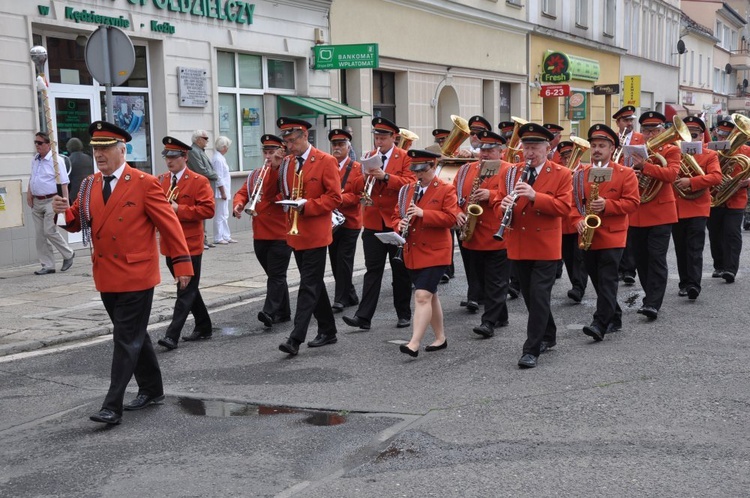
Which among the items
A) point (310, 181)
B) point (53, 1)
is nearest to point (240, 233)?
point (53, 1)

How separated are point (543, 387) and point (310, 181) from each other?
2753 mm

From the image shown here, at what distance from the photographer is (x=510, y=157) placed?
1142cm

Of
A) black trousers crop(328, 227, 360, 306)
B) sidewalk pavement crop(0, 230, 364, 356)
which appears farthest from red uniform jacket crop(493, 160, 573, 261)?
sidewalk pavement crop(0, 230, 364, 356)

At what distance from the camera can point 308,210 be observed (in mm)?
8406

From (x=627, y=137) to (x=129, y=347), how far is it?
21.2 feet

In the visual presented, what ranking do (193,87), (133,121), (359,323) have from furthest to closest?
(193,87) < (133,121) < (359,323)

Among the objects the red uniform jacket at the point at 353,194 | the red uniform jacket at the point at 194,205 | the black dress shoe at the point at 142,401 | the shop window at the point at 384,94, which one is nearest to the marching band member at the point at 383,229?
the red uniform jacket at the point at 353,194

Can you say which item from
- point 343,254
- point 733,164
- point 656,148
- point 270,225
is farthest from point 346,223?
point 733,164

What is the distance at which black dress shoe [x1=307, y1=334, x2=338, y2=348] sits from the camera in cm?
870

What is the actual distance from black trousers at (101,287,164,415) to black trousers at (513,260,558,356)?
288 centimetres

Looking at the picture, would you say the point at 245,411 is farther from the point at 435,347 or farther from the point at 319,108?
the point at 319,108

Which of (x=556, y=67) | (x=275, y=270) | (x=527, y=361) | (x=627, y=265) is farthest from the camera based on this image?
(x=556, y=67)

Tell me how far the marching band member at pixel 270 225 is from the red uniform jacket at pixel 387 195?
3.23 ft

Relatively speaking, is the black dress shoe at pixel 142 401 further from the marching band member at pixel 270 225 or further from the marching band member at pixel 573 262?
the marching band member at pixel 573 262
